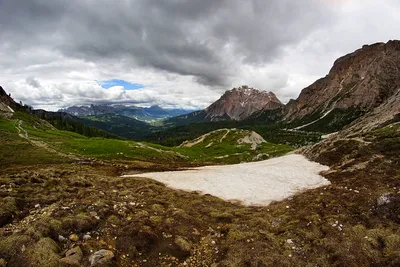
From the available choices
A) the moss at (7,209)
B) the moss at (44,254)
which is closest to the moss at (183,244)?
the moss at (44,254)

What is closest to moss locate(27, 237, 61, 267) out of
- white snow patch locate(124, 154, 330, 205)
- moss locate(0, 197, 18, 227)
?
moss locate(0, 197, 18, 227)

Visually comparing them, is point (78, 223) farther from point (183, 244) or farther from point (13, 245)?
point (183, 244)

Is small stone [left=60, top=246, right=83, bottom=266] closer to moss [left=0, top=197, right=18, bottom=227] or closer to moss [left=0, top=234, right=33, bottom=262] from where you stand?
moss [left=0, top=234, right=33, bottom=262]

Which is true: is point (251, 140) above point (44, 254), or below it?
above

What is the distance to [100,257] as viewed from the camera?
13.9m

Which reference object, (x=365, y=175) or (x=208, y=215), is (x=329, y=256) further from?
(x=365, y=175)

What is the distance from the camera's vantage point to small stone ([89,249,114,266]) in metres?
13.5

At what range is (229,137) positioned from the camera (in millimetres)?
175250

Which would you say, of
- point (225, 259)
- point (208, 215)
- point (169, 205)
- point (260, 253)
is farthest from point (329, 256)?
point (169, 205)

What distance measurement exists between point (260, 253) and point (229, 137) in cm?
16053

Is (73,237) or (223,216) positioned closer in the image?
(73,237)

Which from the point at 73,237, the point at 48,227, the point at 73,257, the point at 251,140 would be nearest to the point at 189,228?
the point at 73,237

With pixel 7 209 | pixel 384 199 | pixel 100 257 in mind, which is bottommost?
pixel 100 257

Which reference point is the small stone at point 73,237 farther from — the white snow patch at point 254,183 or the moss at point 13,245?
the white snow patch at point 254,183
